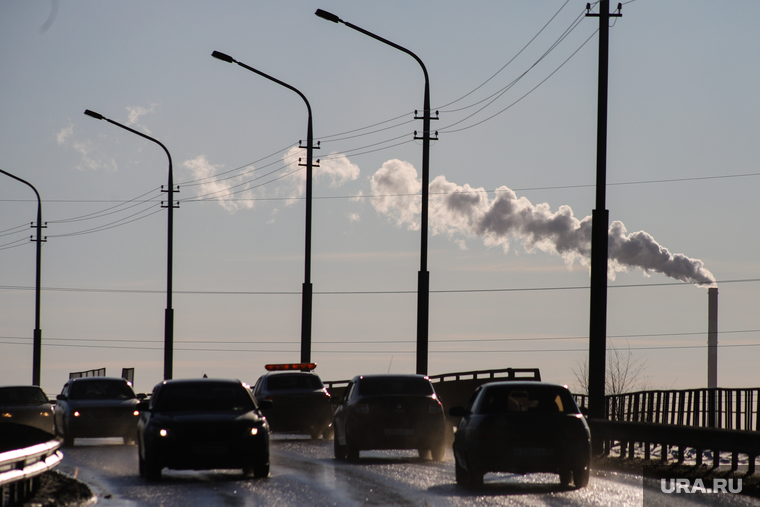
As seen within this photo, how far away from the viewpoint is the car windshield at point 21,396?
29516mm

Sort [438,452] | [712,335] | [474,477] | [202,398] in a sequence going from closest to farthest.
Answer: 1. [474,477]
2. [202,398]
3. [438,452]
4. [712,335]

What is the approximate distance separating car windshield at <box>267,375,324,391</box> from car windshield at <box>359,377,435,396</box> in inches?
262

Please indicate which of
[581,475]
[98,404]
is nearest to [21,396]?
[98,404]

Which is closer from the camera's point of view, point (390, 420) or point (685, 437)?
point (685, 437)

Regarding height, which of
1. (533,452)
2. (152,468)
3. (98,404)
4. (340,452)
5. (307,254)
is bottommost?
(340,452)

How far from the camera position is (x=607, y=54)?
21.5 meters

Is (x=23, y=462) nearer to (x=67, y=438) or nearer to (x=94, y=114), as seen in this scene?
(x=67, y=438)

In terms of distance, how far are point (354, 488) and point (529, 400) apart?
297cm

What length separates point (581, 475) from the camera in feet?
51.3

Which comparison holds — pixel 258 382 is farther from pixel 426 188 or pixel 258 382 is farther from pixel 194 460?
pixel 194 460

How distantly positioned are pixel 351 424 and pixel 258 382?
8.62m

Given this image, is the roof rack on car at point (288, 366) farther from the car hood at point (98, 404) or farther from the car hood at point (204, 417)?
the car hood at point (204, 417)

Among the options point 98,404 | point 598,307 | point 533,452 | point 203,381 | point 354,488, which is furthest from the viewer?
point 98,404

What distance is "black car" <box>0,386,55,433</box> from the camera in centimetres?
2881
